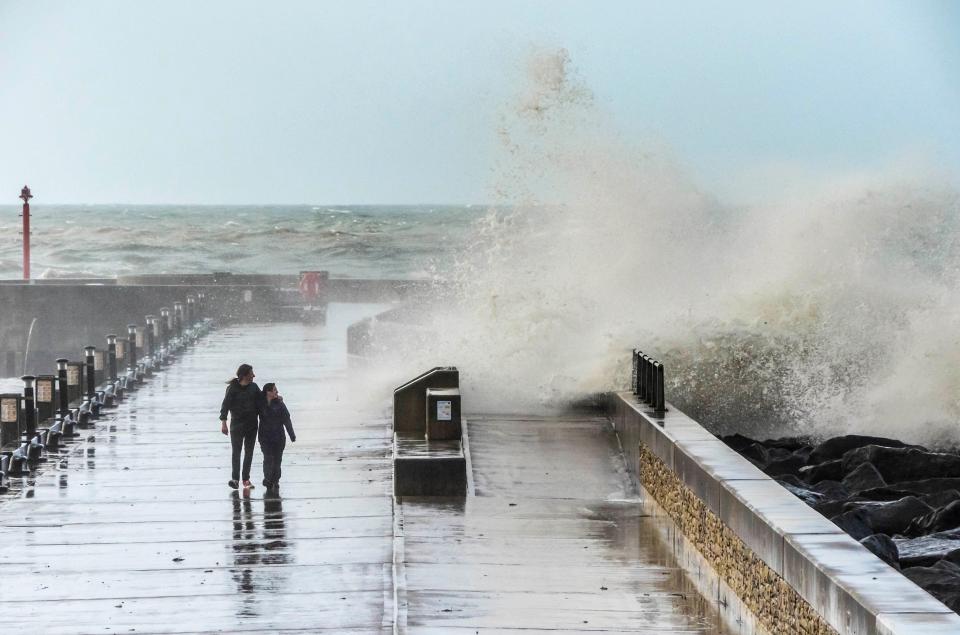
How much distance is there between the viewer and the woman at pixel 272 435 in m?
13.4

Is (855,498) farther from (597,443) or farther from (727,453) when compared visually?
(597,443)

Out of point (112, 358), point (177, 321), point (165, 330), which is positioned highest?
point (177, 321)

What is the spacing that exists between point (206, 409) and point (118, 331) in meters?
19.9

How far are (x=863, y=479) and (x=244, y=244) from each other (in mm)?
105891

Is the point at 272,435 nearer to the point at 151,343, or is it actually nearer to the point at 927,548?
the point at 927,548

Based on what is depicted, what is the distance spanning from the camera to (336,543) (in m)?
11.0

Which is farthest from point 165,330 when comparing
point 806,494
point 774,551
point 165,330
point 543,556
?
point 774,551

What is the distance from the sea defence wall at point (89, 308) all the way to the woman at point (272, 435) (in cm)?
2367

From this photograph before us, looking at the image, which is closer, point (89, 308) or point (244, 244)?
point (89, 308)

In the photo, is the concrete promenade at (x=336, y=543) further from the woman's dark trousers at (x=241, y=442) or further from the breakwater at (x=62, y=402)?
the breakwater at (x=62, y=402)

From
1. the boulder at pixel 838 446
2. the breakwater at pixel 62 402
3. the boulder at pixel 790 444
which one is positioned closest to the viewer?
the breakwater at pixel 62 402

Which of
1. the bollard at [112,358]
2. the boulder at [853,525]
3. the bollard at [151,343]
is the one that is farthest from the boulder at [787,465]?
the bollard at [151,343]

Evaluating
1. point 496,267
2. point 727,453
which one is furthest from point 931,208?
point 727,453

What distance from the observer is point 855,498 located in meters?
12.8
